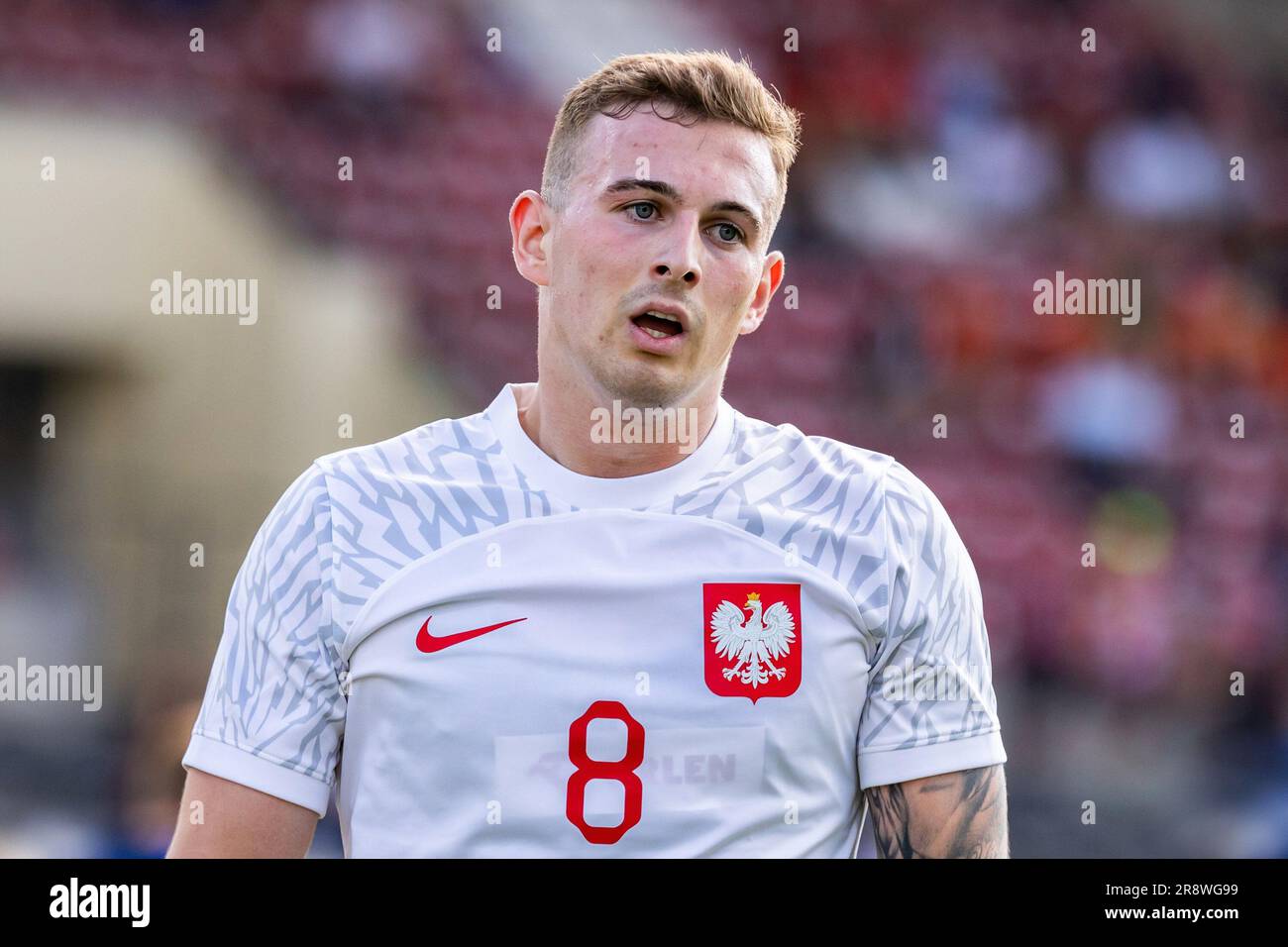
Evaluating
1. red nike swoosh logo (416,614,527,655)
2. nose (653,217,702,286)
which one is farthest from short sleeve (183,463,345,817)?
nose (653,217,702,286)

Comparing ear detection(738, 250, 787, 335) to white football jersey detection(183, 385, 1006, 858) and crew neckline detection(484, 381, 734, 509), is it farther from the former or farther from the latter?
white football jersey detection(183, 385, 1006, 858)

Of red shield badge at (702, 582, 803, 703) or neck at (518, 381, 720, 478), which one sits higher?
neck at (518, 381, 720, 478)

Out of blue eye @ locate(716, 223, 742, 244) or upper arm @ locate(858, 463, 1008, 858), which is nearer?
upper arm @ locate(858, 463, 1008, 858)

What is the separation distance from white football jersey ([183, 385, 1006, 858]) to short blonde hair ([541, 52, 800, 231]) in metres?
0.55

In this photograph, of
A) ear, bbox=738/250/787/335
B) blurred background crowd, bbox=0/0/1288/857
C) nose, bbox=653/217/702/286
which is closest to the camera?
nose, bbox=653/217/702/286

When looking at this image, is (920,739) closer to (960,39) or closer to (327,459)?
(327,459)

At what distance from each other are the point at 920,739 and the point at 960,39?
191 inches

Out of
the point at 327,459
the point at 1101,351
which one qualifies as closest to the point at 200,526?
the point at 327,459

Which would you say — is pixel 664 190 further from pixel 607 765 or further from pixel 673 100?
pixel 607 765

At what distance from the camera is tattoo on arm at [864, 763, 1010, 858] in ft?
6.66

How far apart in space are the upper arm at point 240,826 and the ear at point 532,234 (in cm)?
93

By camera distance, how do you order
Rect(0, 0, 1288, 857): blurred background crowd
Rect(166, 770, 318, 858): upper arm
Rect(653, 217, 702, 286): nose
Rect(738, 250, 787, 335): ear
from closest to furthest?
Rect(166, 770, 318, 858): upper arm, Rect(653, 217, 702, 286): nose, Rect(738, 250, 787, 335): ear, Rect(0, 0, 1288, 857): blurred background crowd

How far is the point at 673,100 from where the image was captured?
2.18 meters

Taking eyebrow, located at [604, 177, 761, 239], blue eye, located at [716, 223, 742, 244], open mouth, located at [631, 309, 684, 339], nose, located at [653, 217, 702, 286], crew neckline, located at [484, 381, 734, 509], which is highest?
eyebrow, located at [604, 177, 761, 239]
